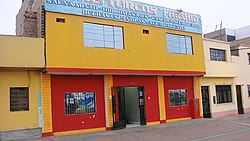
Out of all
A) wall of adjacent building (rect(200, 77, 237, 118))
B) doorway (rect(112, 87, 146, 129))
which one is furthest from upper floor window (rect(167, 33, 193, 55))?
doorway (rect(112, 87, 146, 129))

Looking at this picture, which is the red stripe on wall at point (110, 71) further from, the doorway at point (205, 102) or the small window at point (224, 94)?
the small window at point (224, 94)

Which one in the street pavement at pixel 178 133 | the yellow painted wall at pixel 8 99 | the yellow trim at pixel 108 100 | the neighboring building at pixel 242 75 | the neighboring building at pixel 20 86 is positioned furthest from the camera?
the neighboring building at pixel 242 75

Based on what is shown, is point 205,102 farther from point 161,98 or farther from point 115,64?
point 115,64

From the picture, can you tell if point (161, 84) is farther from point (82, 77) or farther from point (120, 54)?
point (82, 77)

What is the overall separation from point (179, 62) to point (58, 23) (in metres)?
8.59

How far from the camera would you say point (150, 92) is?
1869cm

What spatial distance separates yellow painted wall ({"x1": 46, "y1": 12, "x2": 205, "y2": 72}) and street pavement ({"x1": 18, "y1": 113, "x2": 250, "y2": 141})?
347 cm

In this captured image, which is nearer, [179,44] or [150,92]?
[150,92]

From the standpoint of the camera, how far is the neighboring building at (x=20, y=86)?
527 inches

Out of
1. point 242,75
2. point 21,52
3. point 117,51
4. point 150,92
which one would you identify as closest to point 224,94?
point 242,75

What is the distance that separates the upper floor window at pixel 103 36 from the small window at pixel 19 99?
392cm

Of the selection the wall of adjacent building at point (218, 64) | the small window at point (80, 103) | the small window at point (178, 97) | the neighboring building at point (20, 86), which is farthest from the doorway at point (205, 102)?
the neighboring building at point (20, 86)

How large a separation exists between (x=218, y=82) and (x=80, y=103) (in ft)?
40.7

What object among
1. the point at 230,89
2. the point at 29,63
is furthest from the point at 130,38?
the point at 230,89
